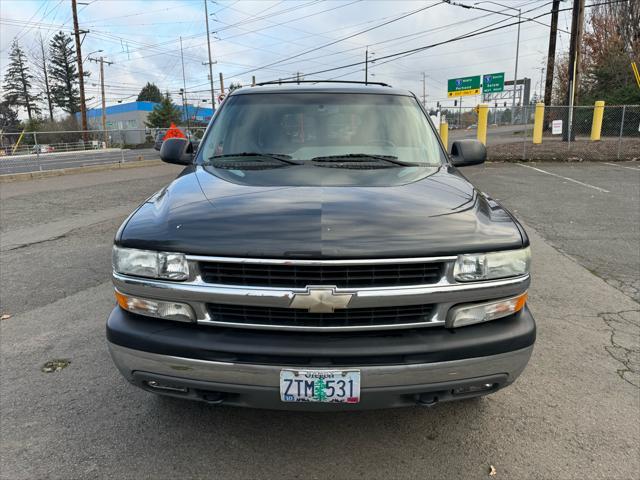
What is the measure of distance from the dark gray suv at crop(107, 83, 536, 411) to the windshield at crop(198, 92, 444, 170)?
94 centimetres

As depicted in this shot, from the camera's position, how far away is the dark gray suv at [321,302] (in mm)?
2061

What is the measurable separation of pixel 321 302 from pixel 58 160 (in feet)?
65.7

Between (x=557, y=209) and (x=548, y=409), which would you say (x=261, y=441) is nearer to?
(x=548, y=409)

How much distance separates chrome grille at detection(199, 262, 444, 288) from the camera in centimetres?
208

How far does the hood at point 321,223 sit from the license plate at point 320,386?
499 mm

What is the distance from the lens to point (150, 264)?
2.22m

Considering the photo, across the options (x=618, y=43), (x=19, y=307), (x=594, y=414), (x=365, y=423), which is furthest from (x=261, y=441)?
(x=618, y=43)

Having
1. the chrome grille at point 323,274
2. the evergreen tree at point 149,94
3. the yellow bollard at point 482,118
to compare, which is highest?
the evergreen tree at point 149,94

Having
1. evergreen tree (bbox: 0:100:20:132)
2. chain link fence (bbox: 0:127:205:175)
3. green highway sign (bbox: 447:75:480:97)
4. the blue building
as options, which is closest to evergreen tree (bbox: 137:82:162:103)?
the blue building

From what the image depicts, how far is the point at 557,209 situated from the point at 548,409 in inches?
280

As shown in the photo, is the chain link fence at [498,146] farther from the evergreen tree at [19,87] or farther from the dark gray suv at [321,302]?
the evergreen tree at [19,87]

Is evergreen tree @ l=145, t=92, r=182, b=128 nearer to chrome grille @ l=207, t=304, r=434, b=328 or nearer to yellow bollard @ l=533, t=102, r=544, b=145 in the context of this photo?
yellow bollard @ l=533, t=102, r=544, b=145

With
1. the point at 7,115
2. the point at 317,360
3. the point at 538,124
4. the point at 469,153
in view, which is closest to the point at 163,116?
the point at 7,115

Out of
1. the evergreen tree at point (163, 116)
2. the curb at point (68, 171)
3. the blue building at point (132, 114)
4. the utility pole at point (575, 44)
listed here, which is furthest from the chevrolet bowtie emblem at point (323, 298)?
the blue building at point (132, 114)
